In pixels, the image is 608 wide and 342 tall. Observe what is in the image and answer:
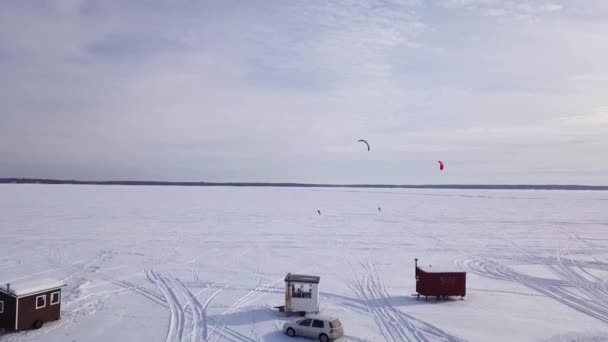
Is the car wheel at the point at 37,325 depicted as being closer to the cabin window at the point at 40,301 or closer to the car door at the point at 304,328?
the cabin window at the point at 40,301

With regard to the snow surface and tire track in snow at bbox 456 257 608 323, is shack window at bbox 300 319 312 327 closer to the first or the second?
the snow surface

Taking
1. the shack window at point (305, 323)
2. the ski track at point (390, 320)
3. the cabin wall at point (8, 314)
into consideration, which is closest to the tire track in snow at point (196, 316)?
the shack window at point (305, 323)

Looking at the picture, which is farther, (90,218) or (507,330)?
(90,218)

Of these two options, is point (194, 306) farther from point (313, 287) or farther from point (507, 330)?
point (507, 330)

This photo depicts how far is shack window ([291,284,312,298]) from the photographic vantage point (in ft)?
49.0

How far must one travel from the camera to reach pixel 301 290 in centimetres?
1496

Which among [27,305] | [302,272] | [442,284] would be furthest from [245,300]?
[442,284]

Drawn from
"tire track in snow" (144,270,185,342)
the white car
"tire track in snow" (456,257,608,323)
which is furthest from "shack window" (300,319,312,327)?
"tire track in snow" (456,257,608,323)

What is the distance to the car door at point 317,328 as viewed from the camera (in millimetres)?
12547

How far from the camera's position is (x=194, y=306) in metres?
15.7

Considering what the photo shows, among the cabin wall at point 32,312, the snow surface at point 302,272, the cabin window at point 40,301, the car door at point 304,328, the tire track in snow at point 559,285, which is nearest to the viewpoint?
the car door at point 304,328

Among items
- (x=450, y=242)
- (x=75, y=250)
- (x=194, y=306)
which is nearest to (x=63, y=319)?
(x=194, y=306)

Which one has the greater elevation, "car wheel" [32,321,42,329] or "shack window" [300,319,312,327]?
"shack window" [300,319,312,327]

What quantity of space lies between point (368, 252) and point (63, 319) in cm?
1708
